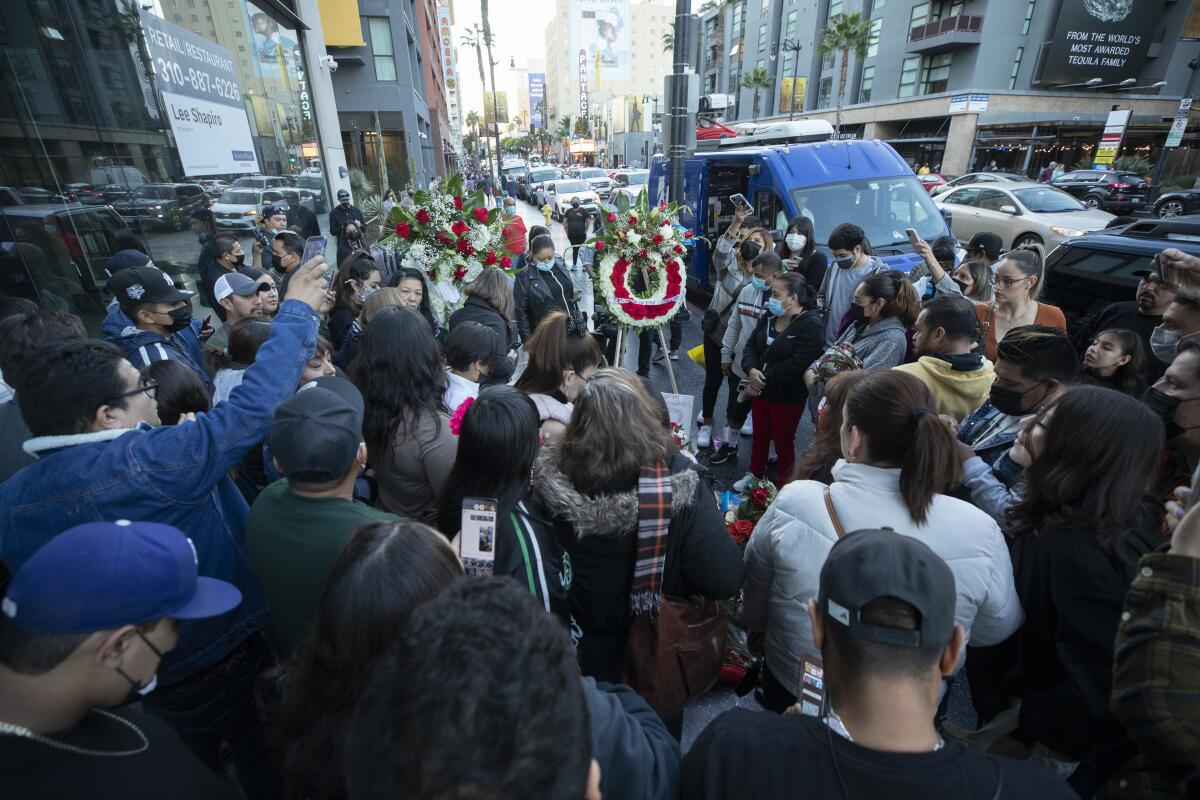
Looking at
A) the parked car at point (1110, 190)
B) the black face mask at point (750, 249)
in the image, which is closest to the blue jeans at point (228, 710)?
the black face mask at point (750, 249)

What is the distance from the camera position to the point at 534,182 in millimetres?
32594

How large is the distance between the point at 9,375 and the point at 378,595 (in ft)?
9.64

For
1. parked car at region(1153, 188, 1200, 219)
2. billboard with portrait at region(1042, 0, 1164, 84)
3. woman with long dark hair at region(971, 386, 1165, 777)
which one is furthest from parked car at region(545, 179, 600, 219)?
billboard with portrait at region(1042, 0, 1164, 84)

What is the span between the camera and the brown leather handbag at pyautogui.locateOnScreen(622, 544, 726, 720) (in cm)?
202

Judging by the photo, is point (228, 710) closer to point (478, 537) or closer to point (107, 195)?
point (478, 537)

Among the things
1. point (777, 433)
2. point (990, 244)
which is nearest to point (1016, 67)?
point (990, 244)

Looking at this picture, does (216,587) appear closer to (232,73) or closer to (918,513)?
(918,513)

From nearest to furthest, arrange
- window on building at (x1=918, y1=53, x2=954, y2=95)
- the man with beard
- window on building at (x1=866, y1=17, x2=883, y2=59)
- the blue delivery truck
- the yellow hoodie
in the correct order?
the yellow hoodie < the man with beard < the blue delivery truck < window on building at (x1=918, y1=53, x2=954, y2=95) < window on building at (x1=866, y1=17, x2=883, y2=59)

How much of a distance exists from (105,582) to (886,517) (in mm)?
2095

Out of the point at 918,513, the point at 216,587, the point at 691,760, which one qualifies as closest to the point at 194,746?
the point at 216,587

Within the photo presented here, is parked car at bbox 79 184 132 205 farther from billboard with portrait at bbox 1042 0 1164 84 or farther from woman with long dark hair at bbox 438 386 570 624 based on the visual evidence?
billboard with portrait at bbox 1042 0 1164 84

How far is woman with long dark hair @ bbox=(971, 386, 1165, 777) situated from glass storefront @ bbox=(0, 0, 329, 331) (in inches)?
270

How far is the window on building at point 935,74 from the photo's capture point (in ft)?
103

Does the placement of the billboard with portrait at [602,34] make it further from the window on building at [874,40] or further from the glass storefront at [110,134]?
→ the glass storefront at [110,134]
